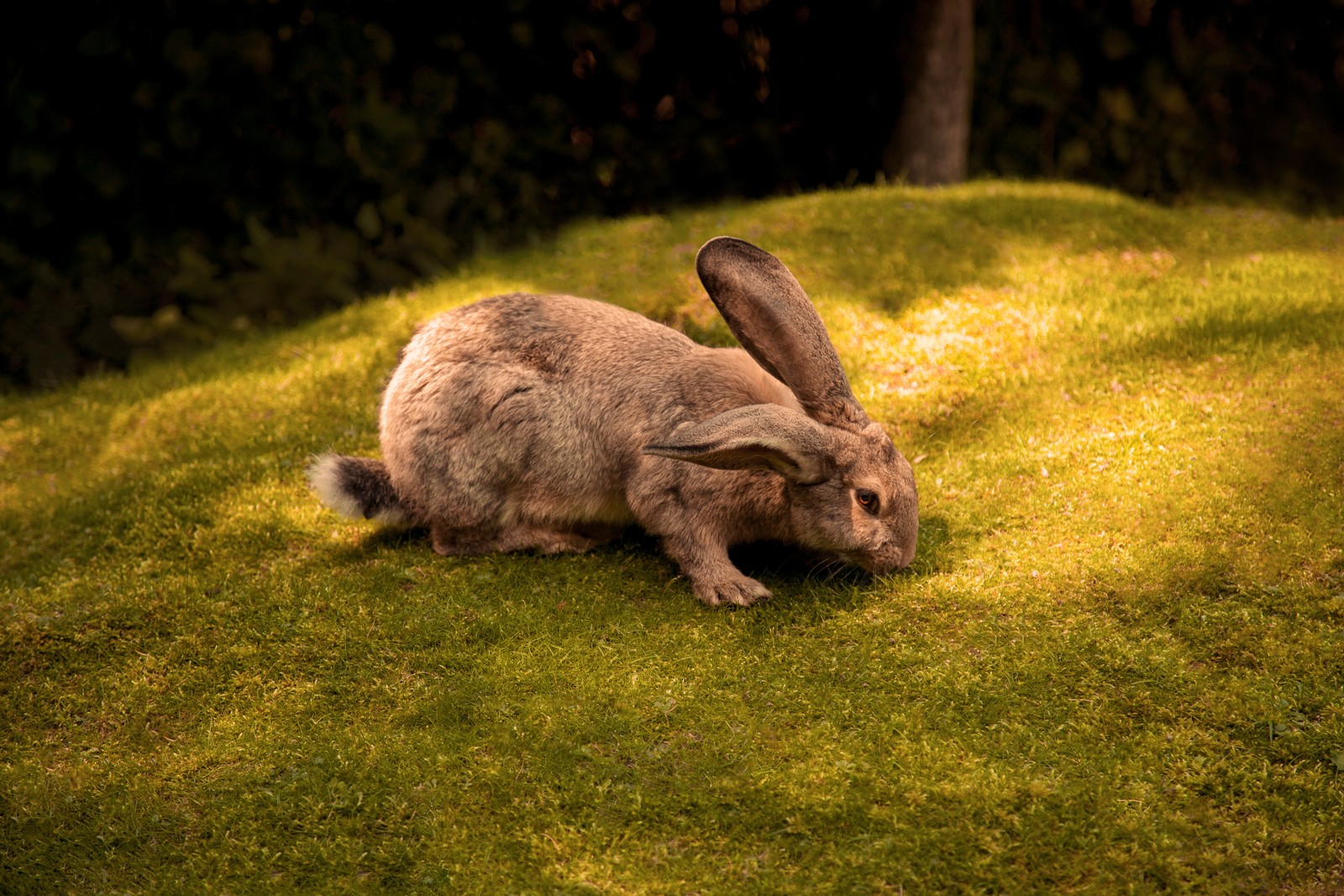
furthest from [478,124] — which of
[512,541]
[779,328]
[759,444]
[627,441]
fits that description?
[759,444]

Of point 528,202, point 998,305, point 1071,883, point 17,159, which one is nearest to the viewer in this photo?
point 1071,883

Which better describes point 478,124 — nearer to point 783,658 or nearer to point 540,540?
point 540,540

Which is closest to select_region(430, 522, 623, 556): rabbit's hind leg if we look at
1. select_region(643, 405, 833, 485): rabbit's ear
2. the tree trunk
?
select_region(643, 405, 833, 485): rabbit's ear

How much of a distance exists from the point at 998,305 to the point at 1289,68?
25.2 feet

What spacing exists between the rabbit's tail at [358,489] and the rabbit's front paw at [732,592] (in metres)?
1.65

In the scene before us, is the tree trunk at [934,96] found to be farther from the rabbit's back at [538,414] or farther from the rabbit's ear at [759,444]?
the rabbit's ear at [759,444]

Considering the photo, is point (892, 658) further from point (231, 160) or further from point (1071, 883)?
point (231, 160)

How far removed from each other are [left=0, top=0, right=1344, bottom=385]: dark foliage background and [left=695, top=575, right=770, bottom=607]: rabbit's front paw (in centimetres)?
536

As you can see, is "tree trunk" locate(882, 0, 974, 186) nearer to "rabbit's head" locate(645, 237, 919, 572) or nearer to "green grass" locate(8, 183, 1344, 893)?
"green grass" locate(8, 183, 1344, 893)

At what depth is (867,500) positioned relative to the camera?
486cm

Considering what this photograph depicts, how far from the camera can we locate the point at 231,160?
9734 millimetres

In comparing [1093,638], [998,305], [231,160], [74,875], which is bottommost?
[74,875]

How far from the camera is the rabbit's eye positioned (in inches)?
190

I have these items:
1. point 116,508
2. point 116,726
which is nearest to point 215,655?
point 116,726
